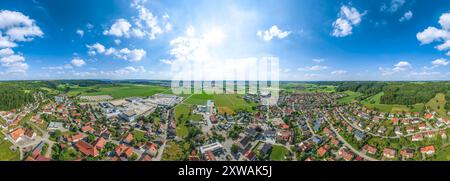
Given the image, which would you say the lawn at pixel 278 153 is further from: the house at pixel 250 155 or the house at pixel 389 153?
the house at pixel 389 153

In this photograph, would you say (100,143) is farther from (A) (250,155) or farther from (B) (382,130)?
(B) (382,130)

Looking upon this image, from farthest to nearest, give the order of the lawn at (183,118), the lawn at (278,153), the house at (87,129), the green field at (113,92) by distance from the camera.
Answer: the green field at (113,92) < the house at (87,129) < the lawn at (183,118) < the lawn at (278,153)

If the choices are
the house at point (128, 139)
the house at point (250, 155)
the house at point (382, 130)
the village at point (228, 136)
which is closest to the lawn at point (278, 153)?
the village at point (228, 136)

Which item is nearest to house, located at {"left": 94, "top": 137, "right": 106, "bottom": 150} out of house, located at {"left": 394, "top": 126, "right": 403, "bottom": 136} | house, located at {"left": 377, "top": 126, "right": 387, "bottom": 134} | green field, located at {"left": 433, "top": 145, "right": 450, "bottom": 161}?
green field, located at {"left": 433, "top": 145, "right": 450, "bottom": 161}

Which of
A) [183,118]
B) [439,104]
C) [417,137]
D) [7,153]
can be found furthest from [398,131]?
[7,153]

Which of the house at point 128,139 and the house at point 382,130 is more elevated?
the house at point 382,130

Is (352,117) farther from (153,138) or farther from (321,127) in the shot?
(153,138)
